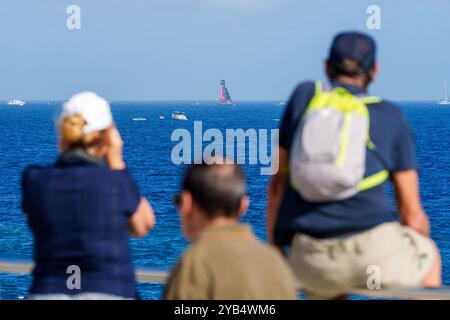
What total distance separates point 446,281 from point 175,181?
1413 inches

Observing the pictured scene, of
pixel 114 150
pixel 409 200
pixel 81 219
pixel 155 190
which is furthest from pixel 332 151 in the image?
pixel 155 190

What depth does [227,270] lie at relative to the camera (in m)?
2.56

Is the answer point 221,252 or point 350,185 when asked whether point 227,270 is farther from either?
point 350,185

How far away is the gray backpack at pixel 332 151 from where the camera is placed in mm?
3285

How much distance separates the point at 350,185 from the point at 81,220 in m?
1.05

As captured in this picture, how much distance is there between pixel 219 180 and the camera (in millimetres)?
2650

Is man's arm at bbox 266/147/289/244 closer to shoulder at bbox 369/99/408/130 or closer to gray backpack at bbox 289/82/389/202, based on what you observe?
gray backpack at bbox 289/82/389/202

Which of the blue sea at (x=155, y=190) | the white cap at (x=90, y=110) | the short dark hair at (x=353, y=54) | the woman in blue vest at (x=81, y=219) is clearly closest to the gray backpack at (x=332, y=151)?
the short dark hair at (x=353, y=54)

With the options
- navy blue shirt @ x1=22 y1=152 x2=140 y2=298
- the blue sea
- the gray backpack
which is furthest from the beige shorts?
the blue sea

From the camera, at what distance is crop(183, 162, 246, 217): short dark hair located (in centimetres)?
265
